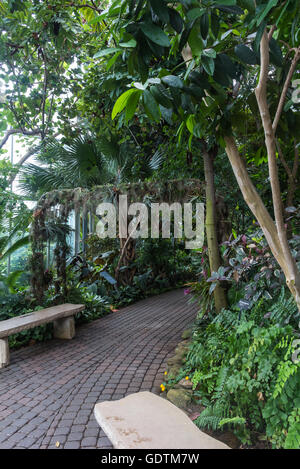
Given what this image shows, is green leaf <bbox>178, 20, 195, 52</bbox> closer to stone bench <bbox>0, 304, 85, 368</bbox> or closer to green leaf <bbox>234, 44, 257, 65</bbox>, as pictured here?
green leaf <bbox>234, 44, 257, 65</bbox>

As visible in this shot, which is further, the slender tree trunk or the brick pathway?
the slender tree trunk

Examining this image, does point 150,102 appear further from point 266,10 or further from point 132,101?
Answer: point 266,10

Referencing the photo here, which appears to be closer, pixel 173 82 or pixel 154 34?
pixel 154 34

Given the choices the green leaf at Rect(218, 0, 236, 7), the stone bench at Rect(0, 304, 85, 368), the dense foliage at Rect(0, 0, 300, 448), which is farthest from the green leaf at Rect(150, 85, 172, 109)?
the stone bench at Rect(0, 304, 85, 368)

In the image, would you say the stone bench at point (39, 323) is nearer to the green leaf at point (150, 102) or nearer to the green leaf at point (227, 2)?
the green leaf at point (150, 102)

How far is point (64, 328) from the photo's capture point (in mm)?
4762

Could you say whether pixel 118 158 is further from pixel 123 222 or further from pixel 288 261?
pixel 288 261

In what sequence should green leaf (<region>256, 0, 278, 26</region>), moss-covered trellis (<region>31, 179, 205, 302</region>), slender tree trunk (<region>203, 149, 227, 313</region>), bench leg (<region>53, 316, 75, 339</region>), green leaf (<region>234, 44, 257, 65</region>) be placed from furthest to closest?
moss-covered trellis (<region>31, 179, 205, 302</region>), bench leg (<region>53, 316, 75, 339</region>), slender tree trunk (<region>203, 149, 227, 313</region>), green leaf (<region>234, 44, 257, 65</region>), green leaf (<region>256, 0, 278, 26</region>)

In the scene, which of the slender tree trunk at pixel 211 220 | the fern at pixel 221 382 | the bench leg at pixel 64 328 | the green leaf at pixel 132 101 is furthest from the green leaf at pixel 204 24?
the bench leg at pixel 64 328

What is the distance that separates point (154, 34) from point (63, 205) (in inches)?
179

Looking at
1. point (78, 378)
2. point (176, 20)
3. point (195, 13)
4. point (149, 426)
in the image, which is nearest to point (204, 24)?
point (195, 13)

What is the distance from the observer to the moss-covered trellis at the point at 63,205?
5.24 metres

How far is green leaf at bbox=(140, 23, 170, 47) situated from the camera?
138cm

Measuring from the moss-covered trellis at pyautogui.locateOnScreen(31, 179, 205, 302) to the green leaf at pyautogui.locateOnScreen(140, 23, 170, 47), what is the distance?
3.57m
